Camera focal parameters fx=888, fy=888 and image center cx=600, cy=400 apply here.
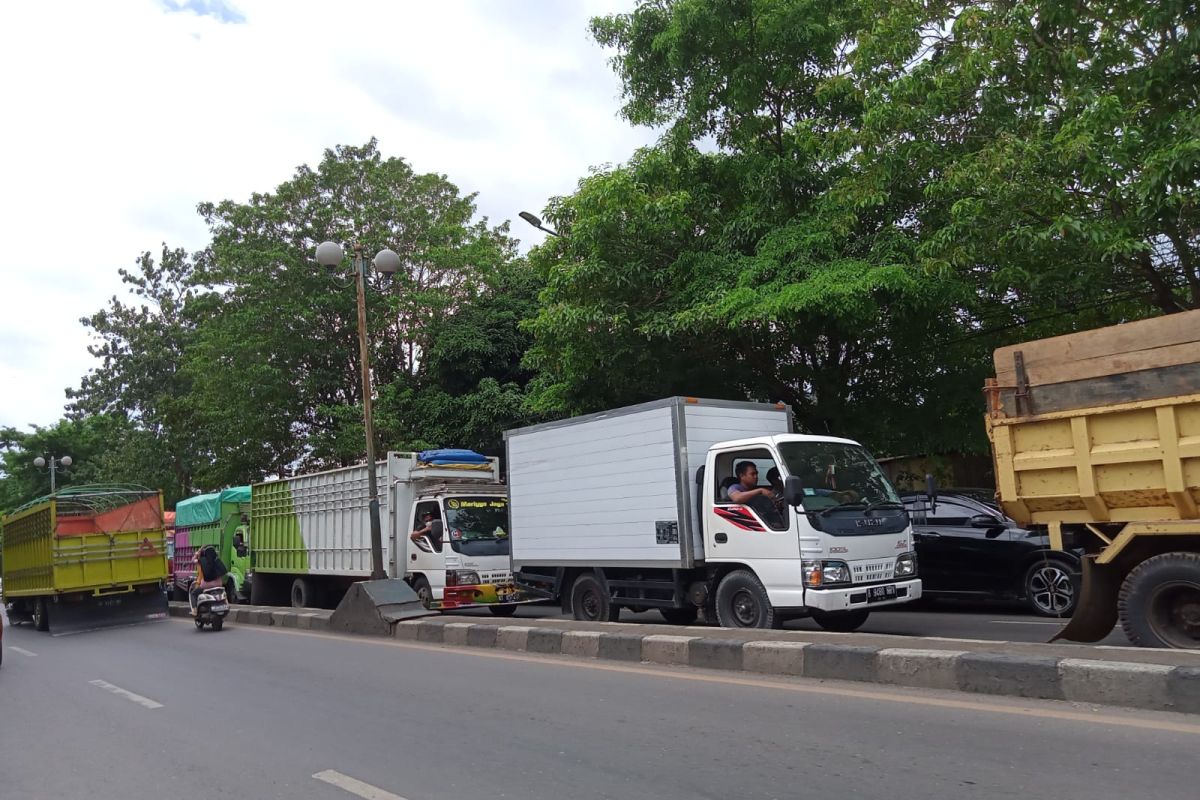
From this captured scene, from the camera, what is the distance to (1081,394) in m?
6.92

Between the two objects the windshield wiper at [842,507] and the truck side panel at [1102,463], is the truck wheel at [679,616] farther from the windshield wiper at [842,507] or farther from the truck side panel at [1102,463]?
the truck side panel at [1102,463]

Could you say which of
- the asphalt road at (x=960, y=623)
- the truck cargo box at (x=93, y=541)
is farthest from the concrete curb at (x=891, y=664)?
the truck cargo box at (x=93, y=541)

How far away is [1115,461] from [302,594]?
47.6 ft

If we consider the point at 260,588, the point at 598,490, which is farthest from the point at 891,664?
the point at 260,588

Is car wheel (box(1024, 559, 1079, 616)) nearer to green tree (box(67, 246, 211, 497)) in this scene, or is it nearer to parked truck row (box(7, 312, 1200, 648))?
parked truck row (box(7, 312, 1200, 648))

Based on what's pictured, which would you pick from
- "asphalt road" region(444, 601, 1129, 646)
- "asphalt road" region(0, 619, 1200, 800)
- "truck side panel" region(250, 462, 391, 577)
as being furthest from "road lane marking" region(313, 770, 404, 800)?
"truck side panel" region(250, 462, 391, 577)

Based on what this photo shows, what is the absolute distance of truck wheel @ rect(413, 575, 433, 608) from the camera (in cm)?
1327

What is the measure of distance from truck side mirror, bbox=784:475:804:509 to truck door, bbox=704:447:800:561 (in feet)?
0.94

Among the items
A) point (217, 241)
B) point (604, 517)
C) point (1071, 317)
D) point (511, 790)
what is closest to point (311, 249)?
point (217, 241)

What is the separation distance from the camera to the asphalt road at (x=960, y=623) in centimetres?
888

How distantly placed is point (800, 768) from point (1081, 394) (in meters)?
4.12

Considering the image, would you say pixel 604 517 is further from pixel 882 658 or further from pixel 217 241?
pixel 217 241

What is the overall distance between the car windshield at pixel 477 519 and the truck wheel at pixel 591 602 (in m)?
2.31

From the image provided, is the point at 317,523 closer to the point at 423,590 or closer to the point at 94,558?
the point at 423,590
